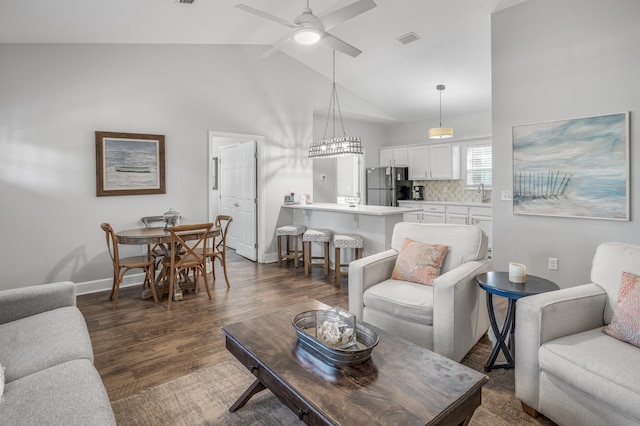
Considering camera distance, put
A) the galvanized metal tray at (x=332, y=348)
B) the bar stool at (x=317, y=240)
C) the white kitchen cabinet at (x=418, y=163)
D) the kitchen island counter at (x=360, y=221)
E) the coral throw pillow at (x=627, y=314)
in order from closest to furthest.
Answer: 1. the galvanized metal tray at (x=332, y=348)
2. the coral throw pillow at (x=627, y=314)
3. the kitchen island counter at (x=360, y=221)
4. the bar stool at (x=317, y=240)
5. the white kitchen cabinet at (x=418, y=163)

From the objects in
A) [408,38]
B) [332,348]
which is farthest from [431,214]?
[332,348]

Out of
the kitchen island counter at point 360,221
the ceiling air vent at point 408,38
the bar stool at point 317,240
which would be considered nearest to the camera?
the kitchen island counter at point 360,221

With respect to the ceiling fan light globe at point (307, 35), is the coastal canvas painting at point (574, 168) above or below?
below

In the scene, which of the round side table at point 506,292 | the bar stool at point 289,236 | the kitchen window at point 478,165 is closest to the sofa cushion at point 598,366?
the round side table at point 506,292

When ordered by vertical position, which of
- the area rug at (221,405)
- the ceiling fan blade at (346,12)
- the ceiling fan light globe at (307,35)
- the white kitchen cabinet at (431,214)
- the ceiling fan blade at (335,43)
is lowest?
the area rug at (221,405)

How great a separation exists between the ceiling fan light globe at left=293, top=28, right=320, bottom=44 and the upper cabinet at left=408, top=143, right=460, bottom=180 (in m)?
4.79

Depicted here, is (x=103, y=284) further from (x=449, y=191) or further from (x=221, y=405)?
(x=449, y=191)

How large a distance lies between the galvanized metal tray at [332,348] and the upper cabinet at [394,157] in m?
6.52

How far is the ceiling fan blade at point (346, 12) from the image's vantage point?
277 centimetres

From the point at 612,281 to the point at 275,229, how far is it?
4.72m

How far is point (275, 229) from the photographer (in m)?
6.07

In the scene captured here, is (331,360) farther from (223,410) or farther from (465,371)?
(223,410)

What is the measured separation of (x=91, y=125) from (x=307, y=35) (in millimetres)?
2940

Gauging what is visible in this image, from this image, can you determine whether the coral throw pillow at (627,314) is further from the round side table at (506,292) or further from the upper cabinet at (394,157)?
the upper cabinet at (394,157)
